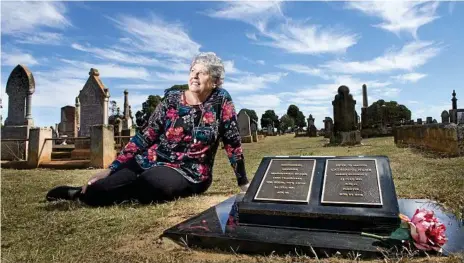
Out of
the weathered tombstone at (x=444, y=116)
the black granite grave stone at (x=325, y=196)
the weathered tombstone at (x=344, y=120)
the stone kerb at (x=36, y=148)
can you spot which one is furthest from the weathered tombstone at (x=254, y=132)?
the black granite grave stone at (x=325, y=196)

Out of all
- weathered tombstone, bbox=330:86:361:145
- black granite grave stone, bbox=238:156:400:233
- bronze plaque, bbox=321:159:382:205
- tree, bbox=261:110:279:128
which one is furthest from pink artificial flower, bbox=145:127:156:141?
tree, bbox=261:110:279:128

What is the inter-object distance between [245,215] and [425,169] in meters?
4.38

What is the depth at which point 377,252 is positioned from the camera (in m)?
2.04

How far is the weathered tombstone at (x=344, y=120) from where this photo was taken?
577 inches

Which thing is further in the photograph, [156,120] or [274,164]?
[156,120]

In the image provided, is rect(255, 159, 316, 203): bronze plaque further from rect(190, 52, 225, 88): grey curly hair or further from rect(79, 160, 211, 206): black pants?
rect(190, 52, 225, 88): grey curly hair

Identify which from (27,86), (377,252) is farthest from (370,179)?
(27,86)

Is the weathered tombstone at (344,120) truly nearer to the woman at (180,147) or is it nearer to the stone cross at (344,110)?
the stone cross at (344,110)

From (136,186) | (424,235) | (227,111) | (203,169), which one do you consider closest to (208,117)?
(227,111)

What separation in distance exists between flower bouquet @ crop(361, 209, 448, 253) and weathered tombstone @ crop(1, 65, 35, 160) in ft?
41.5

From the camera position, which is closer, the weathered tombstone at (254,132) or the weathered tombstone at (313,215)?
the weathered tombstone at (313,215)

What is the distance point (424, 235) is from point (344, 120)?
14085 mm

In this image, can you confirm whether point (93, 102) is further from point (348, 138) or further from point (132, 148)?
point (132, 148)

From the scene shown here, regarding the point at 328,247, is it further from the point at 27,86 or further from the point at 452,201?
the point at 27,86
